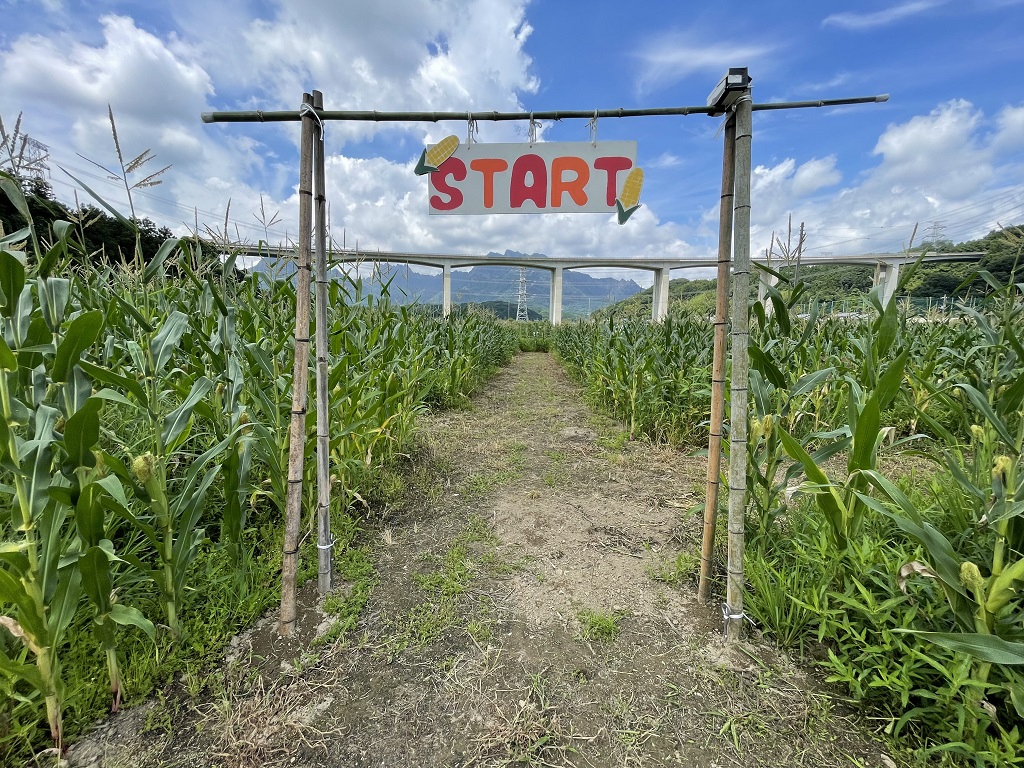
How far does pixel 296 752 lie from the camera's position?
1.11 m

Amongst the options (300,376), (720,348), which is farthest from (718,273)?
(300,376)

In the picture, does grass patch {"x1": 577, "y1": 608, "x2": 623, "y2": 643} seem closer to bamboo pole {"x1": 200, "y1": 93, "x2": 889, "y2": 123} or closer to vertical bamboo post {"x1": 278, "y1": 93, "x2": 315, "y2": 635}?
vertical bamboo post {"x1": 278, "y1": 93, "x2": 315, "y2": 635}

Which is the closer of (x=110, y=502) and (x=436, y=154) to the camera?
(x=110, y=502)

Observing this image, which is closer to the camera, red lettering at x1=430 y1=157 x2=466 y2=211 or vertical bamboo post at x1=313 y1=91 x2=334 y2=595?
vertical bamboo post at x1=313 y1=91 x2=334 y2=595

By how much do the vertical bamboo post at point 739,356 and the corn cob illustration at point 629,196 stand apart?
355mm

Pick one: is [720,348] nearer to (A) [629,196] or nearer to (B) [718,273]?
(B) [718,273]

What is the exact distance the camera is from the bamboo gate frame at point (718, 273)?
1.33m

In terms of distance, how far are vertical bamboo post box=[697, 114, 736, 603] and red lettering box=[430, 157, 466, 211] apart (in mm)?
927

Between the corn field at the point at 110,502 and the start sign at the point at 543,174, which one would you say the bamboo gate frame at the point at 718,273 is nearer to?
the start sign at the point at 543,174

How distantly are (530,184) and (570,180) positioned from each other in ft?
0.49

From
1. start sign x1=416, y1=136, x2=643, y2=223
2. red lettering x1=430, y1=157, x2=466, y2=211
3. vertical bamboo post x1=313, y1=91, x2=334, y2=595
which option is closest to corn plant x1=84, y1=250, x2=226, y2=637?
vertical bamboo post x1=313, y1=91, x2=334, y2=595

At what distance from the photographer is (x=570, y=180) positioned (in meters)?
1.59

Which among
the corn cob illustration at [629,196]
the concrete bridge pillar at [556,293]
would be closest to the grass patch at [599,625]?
the corn cob illustration at [629,196]

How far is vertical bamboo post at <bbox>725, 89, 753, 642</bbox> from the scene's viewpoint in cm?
130
